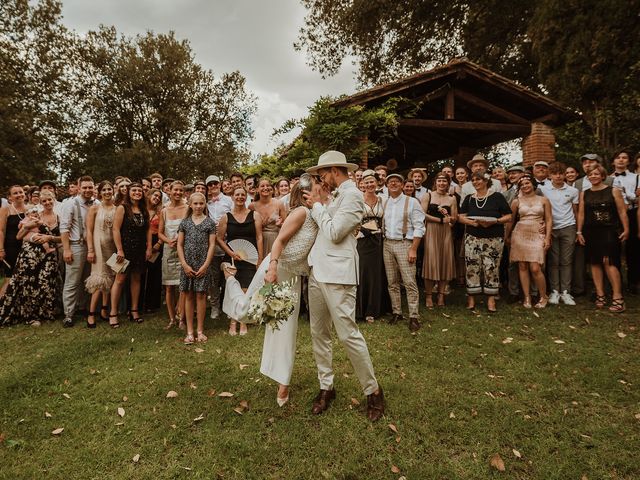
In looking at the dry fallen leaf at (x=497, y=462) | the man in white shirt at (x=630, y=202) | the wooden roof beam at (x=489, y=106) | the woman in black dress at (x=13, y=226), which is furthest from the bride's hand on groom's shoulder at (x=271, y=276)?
the wooden roof beam at (x=489, y=106)

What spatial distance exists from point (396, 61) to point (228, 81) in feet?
49.0

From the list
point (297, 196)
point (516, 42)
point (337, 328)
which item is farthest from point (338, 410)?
point (516, 42)

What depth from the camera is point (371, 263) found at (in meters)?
6.40

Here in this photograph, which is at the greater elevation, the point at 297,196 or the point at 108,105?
the point at 108,105

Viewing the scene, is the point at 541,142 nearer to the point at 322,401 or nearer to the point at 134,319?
the point at 322,401

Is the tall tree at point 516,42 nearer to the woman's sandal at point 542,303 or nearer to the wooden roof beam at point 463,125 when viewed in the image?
the wooden roof beam at point 463,125

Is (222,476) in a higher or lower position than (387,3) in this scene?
lower

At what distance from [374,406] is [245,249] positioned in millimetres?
3285

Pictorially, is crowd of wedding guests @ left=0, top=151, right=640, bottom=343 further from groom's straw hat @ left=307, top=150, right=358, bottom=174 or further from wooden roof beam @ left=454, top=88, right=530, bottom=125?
wooden roof beam @ left=454, top=88, right=530, bottom=125

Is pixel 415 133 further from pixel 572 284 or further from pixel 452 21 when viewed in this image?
pixel 572 284

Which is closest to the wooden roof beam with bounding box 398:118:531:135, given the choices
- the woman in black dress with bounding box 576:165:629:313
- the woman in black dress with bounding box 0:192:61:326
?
the woman in black dress with bounding box 576:165:629:313

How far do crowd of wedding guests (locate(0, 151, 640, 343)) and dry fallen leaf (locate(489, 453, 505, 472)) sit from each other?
281 cm

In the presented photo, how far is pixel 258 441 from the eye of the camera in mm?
3297

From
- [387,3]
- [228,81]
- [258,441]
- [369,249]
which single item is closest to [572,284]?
[369,249]
